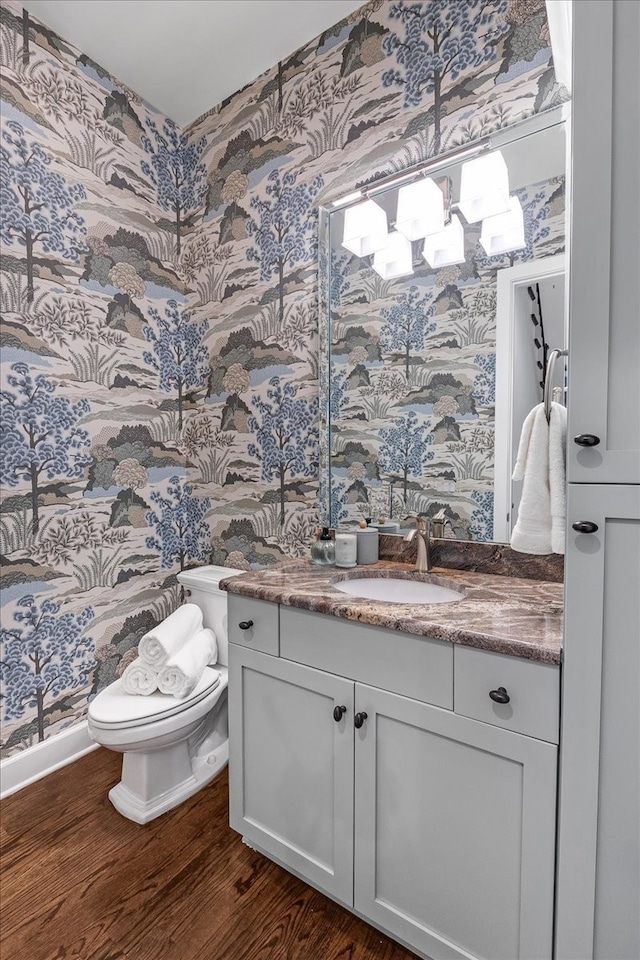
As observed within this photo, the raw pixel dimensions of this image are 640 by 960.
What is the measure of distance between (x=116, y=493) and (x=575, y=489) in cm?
192

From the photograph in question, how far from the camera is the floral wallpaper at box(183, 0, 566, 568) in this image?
1647mm

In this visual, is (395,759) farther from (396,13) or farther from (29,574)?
(396,13)

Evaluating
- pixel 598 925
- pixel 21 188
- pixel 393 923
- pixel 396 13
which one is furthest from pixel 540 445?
pixel 21 188

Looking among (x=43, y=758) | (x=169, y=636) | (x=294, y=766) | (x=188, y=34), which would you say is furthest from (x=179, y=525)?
(x=188, y=34)

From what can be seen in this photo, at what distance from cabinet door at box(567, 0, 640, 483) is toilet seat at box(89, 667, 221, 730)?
1496 mm

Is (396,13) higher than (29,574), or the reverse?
(396,13)

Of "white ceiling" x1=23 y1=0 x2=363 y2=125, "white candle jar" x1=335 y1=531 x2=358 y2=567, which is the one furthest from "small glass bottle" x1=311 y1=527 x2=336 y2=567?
"white ceiling" x1=23 y1=0 x2=363 y2=125

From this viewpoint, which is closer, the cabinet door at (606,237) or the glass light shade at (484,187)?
the cabinet door at (606,237)

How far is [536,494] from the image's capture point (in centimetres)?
114

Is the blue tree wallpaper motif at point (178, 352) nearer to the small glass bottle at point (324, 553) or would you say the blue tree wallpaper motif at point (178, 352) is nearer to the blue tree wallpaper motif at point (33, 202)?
the blue tree wallpaper motif at point (33, 202)

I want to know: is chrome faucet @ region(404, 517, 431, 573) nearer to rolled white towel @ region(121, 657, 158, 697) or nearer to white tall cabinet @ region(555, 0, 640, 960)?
white tall cabinet @ region(555, 0, 640, 960)

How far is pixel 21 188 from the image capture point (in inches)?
74.6

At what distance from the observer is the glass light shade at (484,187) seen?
1.58 meters

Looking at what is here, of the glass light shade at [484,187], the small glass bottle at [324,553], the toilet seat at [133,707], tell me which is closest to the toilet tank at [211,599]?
the toilet seat at [133,707]
